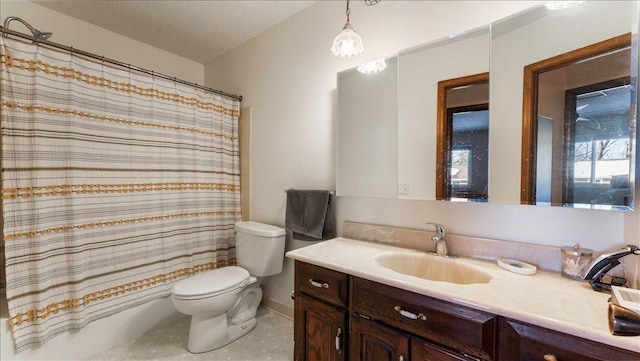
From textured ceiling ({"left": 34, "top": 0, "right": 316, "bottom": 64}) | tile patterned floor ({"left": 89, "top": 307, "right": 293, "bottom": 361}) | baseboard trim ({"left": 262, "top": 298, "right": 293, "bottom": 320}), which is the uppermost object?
textured ceiling ({"left": 34, "top": 0, "right": 316, "bottom": 64})

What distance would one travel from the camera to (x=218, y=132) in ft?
7.73

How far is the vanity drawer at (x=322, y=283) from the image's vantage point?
120 cm

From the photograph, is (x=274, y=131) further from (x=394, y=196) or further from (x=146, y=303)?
(x=146, y=303)

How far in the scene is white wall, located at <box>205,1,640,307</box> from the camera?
114cm

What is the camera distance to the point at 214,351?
1749 millimetres

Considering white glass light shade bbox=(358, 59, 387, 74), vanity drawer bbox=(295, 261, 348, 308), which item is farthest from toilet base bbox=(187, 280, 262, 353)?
white glass light shade bbox=(358, 59, 387, 74)

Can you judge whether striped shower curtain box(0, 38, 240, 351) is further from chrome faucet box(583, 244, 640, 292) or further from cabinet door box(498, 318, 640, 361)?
chrome faucet box(583, 244, 640, 292)

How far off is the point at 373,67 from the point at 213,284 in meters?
1.68

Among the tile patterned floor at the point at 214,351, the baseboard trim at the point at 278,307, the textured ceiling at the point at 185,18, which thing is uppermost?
the textured ceiling at the point at 185,18

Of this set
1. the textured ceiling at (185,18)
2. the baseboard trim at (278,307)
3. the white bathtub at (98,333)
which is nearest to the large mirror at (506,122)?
the textured ceiling at (185,18)

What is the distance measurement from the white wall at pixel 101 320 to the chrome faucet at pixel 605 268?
98.0 inches

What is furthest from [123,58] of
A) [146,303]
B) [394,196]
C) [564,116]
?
[564,116]

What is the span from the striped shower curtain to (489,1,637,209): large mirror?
2.06 meters

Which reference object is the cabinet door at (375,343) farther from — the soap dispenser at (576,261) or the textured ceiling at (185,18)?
the textured ceiling at (185,18)
